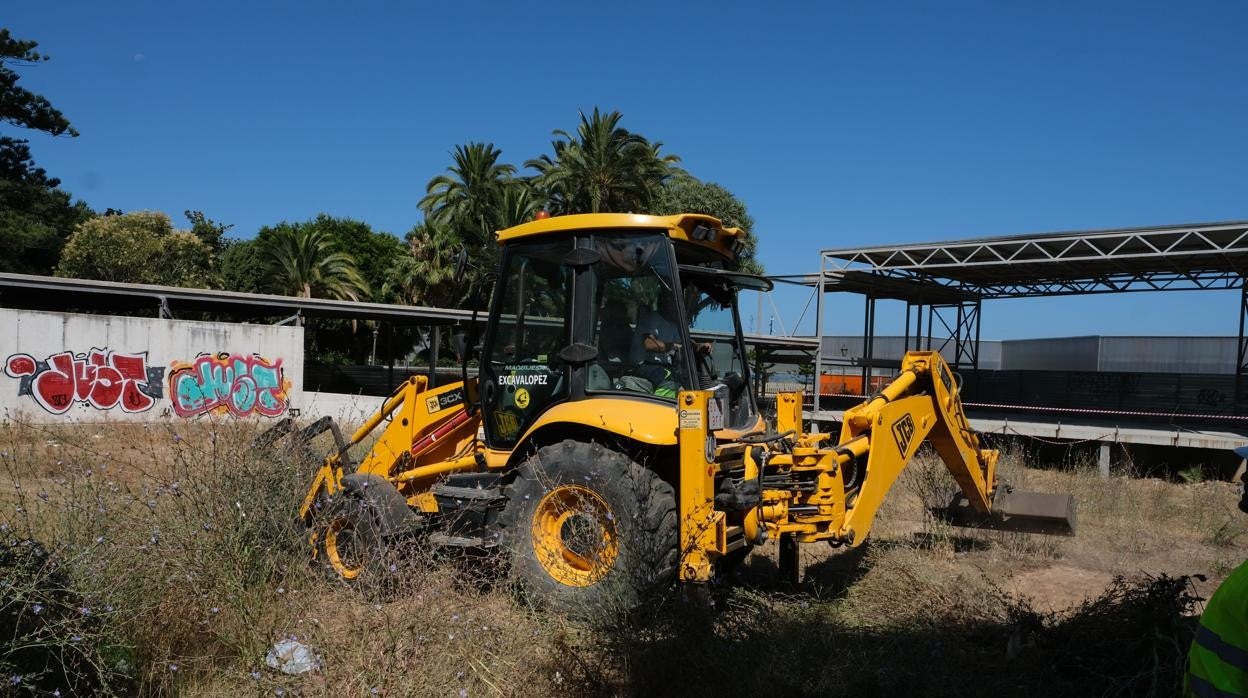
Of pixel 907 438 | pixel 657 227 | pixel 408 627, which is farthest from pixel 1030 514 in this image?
pixel 408 627

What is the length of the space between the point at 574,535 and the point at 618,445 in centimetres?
63

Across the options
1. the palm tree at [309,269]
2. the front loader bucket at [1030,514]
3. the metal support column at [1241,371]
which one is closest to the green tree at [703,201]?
the palm tree at [309,269]

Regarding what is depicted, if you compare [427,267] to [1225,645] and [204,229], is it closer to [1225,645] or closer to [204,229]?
[204,229]

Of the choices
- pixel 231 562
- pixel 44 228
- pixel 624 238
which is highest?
pixel 44 228

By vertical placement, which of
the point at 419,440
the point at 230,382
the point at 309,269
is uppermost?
the point at 309,269

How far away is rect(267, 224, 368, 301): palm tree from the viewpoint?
36.5 metres

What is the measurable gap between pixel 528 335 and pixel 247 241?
40.4 metres

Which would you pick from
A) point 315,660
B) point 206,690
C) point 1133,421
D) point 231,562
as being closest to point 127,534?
point 231,562

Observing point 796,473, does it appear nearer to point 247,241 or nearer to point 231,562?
point 231,562

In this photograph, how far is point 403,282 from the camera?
3769cm

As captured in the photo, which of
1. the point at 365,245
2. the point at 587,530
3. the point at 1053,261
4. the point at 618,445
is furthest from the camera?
the point at 365,245

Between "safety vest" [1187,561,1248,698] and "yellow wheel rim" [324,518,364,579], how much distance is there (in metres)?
5.11

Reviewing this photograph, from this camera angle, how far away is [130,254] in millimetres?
33594

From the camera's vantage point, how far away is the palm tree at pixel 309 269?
3647cm
